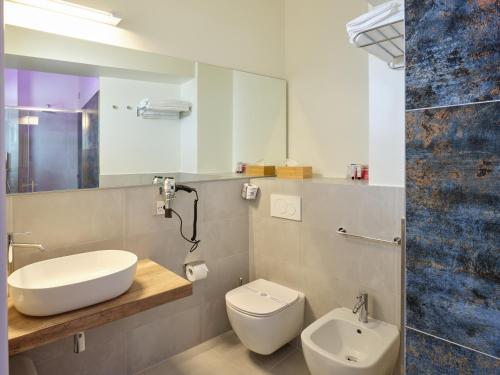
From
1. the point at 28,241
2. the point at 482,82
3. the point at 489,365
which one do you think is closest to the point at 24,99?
the point at 28,241

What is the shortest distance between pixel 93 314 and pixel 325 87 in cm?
221

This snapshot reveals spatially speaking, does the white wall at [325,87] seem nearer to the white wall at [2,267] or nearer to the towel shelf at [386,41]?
the towel shelf at [386,41]

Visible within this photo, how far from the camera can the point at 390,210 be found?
5.83ft

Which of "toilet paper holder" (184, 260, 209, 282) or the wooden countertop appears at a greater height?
the wooden countertop

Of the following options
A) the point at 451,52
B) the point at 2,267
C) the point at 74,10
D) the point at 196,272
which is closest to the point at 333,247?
the point at 196,272

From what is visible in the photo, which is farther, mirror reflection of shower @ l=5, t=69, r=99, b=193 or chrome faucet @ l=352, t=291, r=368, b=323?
chrome faucet @ l=352, t=291, r=368, b=323

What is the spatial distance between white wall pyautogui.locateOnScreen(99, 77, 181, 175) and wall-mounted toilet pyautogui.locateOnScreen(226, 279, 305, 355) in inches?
39.9

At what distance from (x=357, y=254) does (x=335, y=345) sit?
528 mm

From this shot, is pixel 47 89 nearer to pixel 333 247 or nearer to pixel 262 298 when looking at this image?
pixel 262 298

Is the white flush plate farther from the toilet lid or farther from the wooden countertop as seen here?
the wooden countertop

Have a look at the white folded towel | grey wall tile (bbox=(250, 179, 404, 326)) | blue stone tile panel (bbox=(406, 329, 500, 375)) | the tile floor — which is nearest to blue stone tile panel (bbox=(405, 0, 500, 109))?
blue stone tile panel (bbox=(406, 329, 500, 375))

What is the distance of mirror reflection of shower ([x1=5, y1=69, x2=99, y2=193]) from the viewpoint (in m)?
1.62

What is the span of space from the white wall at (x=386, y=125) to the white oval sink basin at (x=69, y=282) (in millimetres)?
1448

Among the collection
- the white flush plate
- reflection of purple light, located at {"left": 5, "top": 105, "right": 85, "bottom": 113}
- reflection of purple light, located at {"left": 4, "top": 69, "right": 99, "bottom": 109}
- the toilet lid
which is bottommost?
the toilet lid
